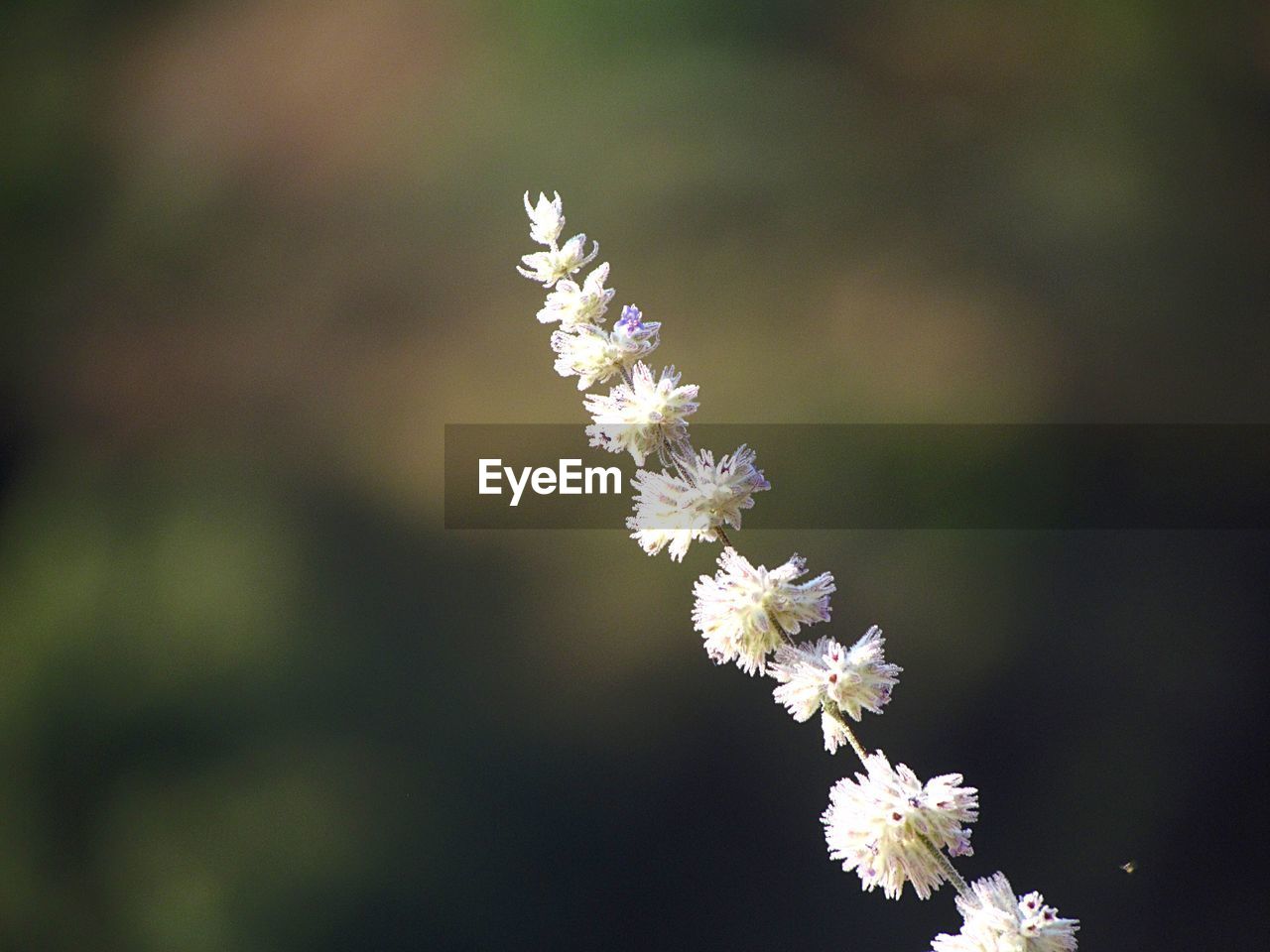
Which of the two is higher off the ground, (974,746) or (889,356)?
(889,356)

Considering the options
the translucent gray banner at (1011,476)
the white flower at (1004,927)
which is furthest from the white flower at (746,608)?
the translucent gray banner at (1011,476)

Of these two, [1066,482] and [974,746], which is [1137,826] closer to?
[974,746]

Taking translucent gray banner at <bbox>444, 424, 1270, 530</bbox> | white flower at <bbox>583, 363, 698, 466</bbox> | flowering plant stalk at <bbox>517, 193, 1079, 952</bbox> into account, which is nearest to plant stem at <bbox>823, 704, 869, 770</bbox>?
flowering plant stalk at <bbox>517, 193, 1079, 952</bbox>

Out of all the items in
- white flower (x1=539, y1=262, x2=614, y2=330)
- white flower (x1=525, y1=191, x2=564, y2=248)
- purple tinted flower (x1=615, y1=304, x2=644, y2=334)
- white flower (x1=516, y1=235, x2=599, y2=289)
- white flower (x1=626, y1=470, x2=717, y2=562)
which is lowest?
white flower (x1=626, y1=470, x2=717, y2=562)

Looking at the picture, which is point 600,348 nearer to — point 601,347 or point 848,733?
point 601,347

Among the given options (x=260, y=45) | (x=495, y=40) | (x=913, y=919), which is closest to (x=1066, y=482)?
(x=913, y=919)

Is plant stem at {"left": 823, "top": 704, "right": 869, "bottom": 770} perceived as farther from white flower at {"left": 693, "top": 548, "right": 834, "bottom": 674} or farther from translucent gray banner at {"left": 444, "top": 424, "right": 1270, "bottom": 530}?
translucent gray banner at {"left": 444, "top": 424, "right": 1270, "bottom": 530}
